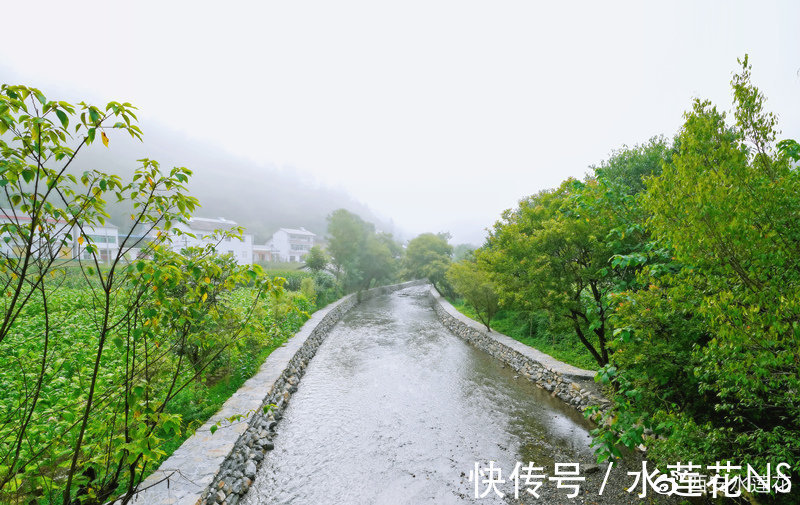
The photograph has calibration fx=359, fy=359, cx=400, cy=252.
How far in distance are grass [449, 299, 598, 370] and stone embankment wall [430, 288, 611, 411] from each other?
1.31 feet

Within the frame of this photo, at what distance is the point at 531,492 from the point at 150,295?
5664 mm

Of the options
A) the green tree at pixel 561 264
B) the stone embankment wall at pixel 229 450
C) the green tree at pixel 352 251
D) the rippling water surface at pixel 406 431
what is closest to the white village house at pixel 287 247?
the green tree at pixel 352 251

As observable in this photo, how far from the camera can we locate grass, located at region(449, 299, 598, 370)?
33.2 feet

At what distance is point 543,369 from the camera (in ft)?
32.2

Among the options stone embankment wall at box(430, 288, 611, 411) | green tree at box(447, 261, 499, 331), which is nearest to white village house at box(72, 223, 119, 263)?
stone embankment wall at box(430, 288, 611, 411)

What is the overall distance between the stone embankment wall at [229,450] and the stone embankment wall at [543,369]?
21.6 ft

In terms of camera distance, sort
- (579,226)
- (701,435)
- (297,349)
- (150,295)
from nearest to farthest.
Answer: (150,295) → (701,435) → (579,226) → (297,349)

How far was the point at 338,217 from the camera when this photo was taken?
3184 cm

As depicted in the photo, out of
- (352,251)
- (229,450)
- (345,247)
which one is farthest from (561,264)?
(352,251)

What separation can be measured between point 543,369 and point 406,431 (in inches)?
180

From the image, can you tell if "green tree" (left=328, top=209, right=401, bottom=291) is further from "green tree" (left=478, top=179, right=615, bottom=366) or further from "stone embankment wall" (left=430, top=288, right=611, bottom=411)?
"green tree" (left=478, top=179, right=615, bottom=366)

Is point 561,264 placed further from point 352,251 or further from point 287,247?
point 287,247

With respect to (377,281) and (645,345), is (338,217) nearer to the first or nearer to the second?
(377,281)

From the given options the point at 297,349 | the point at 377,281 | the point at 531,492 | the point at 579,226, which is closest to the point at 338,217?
the point at 377,281
